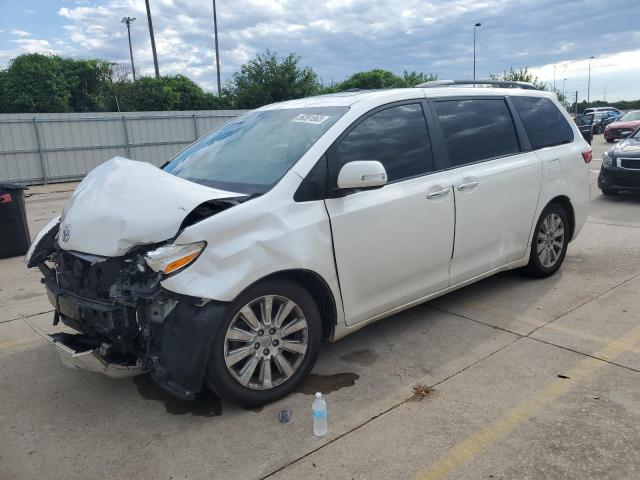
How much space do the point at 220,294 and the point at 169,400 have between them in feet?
3.27

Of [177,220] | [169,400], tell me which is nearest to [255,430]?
[169,400]

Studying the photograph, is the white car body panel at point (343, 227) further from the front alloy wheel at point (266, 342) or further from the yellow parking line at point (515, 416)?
the yellow parking line at point (515, 416)

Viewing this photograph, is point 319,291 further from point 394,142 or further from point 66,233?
point 66,233

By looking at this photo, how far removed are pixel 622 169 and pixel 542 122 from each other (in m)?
5.65

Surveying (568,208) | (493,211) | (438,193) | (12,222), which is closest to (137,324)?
(438,193)

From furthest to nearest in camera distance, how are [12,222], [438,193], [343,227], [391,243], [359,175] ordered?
[12,222] < [438,193] < [391,243] < [343,227] < [359,175]

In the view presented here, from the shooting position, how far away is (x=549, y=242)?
514 centimetres

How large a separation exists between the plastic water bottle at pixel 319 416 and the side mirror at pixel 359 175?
1.25 metres

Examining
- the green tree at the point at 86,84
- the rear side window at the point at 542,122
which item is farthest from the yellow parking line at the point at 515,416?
the green tree at the point at 86,84

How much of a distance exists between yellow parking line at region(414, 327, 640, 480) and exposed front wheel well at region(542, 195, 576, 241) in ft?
5.43

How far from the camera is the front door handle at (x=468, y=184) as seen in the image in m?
4.07

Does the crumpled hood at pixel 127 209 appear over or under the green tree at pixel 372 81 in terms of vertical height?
under

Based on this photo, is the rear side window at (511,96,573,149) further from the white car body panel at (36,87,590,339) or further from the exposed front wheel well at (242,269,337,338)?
the exposed front wheel well at (242,269,337,338)

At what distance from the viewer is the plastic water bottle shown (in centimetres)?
286
